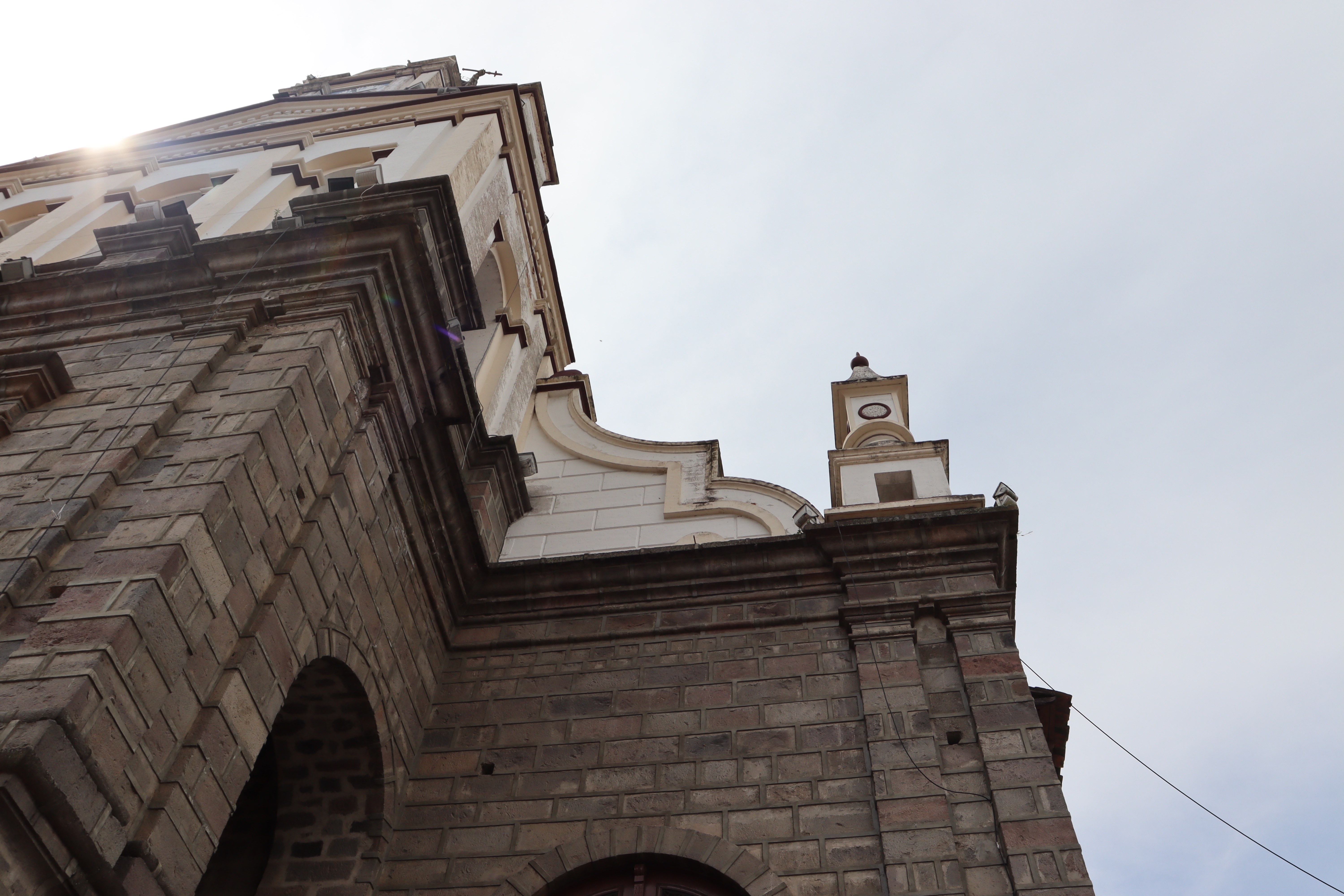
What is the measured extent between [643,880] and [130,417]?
13.2ft

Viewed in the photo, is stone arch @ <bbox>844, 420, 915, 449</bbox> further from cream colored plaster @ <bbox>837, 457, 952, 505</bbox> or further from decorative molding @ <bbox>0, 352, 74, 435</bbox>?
decorative molding @ <bbox>0, 352, 74, 435</bbox>

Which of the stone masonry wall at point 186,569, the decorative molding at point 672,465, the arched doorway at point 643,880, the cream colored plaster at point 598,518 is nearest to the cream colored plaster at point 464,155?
the decorative molding at point 672,465

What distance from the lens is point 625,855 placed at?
6195 mm

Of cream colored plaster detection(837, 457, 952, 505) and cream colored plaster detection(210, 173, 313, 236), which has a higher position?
cream colored plaster detection(210, 173, 313, 236)

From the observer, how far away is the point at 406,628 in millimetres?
7301

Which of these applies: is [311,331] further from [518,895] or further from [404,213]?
[518,895]

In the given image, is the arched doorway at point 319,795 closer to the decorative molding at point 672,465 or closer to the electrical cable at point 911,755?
the electrical cable at point 911,755

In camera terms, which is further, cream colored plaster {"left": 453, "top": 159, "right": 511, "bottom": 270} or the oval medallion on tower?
cream colored plaster {"left": 453, "top": 159, "right": 511, "bottom": 270}

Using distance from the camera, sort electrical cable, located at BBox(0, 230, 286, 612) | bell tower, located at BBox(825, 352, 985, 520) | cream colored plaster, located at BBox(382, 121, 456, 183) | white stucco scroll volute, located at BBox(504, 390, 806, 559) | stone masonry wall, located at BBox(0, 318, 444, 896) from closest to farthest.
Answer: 1. stone masonry wall, located at BBox(0, 318, 444, 896)
2. electrical cable, located at BBox(0, 230, 286, 612)
3. bell tower, located at BBox(825, 352, 985, 520)
4. white stucco scroll volute, located at BBox(504, 390, 806, 559)
5. cream colored plaster, located at BBox(382, 121, 456, 183)

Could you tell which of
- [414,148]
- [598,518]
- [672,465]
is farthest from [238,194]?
[672,465]

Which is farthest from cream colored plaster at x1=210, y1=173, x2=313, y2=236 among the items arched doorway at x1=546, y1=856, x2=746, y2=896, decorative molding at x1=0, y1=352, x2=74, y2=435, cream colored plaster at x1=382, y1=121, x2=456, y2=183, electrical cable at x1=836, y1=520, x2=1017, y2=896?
arched doorway at x1=546, y1=856, x2=746, y2=896

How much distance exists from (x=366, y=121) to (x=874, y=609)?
9.49 meters

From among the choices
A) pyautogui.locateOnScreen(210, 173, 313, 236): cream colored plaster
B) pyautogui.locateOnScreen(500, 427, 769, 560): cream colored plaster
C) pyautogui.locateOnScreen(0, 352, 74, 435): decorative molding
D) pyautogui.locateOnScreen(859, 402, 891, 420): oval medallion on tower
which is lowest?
pyautogui.locateOnScreen(0, 352, 74, 435): decorative molding

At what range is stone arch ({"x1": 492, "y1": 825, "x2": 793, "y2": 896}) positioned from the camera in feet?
19.7
